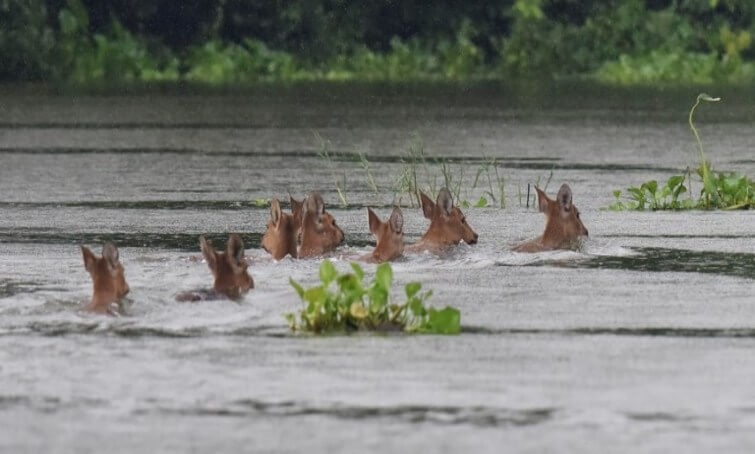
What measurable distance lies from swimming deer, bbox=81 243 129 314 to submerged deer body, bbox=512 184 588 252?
3385 mm

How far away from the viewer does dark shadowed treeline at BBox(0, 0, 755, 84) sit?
195 feet

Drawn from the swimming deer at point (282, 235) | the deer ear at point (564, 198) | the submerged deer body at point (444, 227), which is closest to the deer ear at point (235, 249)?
the swimming deer at point (282, 235)

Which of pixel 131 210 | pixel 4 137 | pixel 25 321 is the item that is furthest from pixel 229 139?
pixel 25 321

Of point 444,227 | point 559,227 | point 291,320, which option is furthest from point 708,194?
point 291,320

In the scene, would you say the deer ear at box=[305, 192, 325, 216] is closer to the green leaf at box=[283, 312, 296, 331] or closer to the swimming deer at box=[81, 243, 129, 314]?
the swimming deer at box=[81, 243, 129, 314]

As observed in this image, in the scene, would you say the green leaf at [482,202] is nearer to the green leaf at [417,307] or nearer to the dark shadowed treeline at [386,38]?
the green leaf at [417,307]

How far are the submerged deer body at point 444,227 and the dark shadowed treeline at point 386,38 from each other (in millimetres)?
45610

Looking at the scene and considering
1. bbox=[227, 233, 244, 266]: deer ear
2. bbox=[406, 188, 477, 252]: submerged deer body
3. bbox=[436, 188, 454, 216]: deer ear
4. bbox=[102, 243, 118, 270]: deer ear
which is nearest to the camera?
bbox=[102, 243, 118, 270]: deer ear

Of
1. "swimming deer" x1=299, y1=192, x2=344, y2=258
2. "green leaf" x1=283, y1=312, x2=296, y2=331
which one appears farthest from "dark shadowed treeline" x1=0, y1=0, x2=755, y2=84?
"green leaf" x1=283, y1=312, x2=296, y2=331

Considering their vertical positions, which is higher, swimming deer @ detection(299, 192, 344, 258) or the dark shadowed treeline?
the dark shadowed treeline

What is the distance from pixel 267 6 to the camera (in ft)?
207

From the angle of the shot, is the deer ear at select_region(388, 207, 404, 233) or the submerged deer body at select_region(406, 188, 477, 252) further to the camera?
the submerged deer body at select_region(406, 188, 477, 252)

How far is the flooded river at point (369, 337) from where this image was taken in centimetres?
745

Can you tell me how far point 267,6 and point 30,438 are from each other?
5619 centimetres
